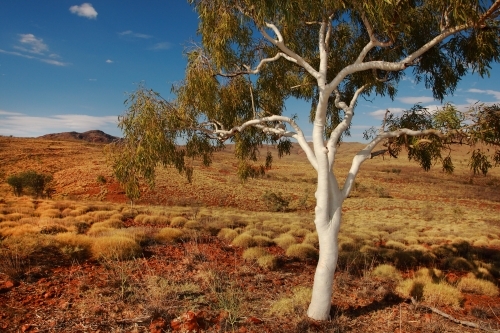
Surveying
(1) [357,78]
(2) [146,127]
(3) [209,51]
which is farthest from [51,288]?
(1) [357,78]

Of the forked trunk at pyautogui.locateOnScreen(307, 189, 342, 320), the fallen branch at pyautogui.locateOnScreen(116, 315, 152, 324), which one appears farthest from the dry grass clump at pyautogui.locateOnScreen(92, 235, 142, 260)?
the forked trunk at pyautogui.locateOnScreen(307, 189, 342, 320)

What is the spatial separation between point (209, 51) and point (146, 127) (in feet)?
7.05

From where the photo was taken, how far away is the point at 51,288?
6035 millimetres

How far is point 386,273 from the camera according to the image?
8.99m

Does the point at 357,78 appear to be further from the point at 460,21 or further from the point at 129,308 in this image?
the point at 129,308

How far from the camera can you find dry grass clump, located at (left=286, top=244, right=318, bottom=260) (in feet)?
34.8

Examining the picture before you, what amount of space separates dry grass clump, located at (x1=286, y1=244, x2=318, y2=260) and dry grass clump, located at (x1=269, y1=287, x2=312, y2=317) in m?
4.10

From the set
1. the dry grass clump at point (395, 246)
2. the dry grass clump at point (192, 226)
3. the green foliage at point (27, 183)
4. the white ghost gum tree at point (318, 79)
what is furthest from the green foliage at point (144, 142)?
the green foliage at point (27, 183)

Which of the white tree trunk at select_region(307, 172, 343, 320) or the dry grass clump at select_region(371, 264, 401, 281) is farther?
the dry grass clump at select_region(371, 264, 401, 281)

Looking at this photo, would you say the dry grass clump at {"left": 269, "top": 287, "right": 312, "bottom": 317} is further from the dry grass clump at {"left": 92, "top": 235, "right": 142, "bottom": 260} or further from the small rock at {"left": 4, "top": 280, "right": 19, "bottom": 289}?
the small rock at {"left": 4, "top": 280, "right": 19, "bottom": 289}

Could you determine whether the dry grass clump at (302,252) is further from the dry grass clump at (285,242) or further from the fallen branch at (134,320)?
the fallen branch at (134,320)

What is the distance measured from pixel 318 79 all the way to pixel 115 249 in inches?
243

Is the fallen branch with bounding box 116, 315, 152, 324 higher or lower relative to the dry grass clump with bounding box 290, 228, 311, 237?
higher

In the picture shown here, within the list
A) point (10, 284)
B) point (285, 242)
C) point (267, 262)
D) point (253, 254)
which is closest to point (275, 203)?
point (285, 242)
